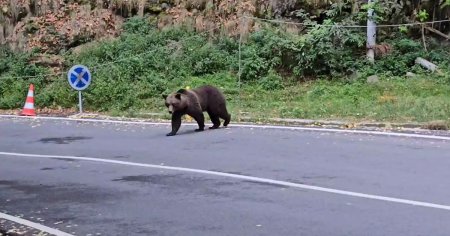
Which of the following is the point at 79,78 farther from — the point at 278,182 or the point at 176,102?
the point at 278,182

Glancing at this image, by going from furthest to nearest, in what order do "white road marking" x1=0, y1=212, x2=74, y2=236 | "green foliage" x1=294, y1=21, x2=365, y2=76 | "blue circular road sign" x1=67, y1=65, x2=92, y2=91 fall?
1. "green foliage" x1=294, y1=21, x2=365, y2=76
2. "blue circular road sign" x1=67, y1=65, x2=92, y2=91
3. "white road marking" x1=0, y1=212, x2=74, y2=236

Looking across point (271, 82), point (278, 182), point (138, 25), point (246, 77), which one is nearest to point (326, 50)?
point (271, 82)

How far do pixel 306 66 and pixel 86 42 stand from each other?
951 centimetres

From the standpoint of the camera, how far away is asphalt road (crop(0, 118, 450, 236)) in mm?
6754

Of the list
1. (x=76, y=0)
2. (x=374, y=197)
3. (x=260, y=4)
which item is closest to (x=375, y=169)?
(x=374, y=197)

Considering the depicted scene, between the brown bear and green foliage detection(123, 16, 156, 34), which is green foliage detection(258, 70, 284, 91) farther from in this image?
green foliage detection(123, 16, 156, 34)

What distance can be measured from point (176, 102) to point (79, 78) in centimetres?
660

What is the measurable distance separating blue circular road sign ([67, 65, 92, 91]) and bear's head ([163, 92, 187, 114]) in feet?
20.7

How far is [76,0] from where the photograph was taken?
28031 mm

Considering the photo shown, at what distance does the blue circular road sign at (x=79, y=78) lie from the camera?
19859 mm

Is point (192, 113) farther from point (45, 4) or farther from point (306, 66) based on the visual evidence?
point (45, 4)

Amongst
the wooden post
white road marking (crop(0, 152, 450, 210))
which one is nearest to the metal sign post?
white road marking (crop(0, 152, 450, 210))

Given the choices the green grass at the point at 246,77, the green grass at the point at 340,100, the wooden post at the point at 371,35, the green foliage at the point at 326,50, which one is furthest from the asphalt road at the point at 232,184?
the wooden post at the point at 371,35

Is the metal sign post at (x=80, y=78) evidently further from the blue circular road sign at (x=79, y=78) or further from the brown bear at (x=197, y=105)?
the brown bear at (x=197, y=105)
